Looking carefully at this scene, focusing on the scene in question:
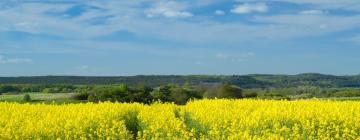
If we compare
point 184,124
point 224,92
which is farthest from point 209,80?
point 184,124

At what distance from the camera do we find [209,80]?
398 feet

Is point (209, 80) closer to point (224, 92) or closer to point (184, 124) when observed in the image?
point (224, 92)

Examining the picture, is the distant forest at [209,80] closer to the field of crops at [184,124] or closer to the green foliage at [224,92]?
the green foliage at [224,92]

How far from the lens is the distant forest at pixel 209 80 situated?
118 meters

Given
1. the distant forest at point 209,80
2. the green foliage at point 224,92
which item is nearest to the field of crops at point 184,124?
the green foliage at point 224,92

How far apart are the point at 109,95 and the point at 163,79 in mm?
91628

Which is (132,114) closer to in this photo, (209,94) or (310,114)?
(310,114)

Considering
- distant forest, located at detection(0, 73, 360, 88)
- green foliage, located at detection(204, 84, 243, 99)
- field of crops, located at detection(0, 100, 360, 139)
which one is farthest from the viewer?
distant forest, located at detection(0, 73, 360, 88)

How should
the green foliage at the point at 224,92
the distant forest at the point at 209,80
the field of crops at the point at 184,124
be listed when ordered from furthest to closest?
the distant forest at the point at 209,80 < the green foliage at the point at 224,92 < the field of crops at the point at 184,124

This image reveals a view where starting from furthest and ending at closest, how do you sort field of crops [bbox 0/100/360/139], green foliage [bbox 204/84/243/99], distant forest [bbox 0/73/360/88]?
distant forest [bbox 0/73/360/88] → green foliage [bbox 204/84/243/99] → field of crops [bbox 0/100/360/139]

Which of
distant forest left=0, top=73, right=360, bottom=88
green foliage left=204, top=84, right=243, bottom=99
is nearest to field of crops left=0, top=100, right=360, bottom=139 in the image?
green foliage left=204, top=84, right=243, bottom=99

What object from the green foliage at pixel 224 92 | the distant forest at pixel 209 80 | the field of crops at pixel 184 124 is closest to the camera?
the field of crops at pixel 184 124

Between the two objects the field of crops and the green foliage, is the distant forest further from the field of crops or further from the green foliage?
the field of crops

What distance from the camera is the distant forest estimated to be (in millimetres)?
117506
